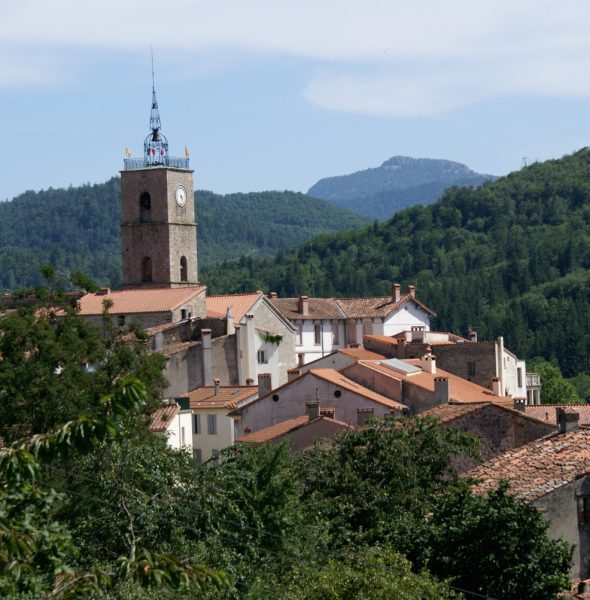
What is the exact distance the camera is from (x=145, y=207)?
8669 centimetres

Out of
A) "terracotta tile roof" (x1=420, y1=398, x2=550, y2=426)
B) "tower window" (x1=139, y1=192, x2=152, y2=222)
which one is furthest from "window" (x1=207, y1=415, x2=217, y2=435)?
"tower window" (x1=139, y1=192, x2=152, y2=222)

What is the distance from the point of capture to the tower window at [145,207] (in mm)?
86500

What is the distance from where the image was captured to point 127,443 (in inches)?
1256

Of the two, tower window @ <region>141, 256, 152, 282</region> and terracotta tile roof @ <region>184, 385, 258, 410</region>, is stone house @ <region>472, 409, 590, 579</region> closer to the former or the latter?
terracotta tile roof @ <region>184, 385, 258, 410</region>

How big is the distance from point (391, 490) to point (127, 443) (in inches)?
245

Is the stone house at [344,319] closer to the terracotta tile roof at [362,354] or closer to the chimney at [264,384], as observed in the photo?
the terracotta tile roof at [362,354]

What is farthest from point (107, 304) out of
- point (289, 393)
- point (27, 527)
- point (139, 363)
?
point (27, 527)

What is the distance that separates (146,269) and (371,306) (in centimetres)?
1186

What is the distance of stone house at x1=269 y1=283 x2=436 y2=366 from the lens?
84.1 meters

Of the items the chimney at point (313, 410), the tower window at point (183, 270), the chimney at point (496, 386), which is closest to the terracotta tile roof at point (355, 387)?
the chimney at point (313, 410)

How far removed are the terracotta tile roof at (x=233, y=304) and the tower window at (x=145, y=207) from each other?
9.55 metres

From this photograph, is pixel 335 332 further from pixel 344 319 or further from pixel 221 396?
pixel 221 396

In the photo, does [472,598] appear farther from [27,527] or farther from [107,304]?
[107,304]

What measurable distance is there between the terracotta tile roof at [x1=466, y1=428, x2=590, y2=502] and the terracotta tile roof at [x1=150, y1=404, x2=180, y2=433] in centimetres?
1354
